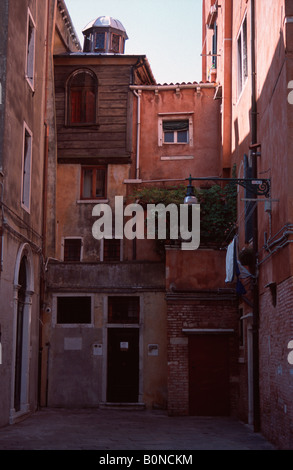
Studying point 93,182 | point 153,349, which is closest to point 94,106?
point 93,182

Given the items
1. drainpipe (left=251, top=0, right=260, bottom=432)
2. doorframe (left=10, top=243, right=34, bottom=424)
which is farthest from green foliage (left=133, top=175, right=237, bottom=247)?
doorframe (left=10, top=243, right=34, bottom=424)

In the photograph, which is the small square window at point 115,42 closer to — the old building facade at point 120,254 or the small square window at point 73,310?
the old building facade at point 120,254

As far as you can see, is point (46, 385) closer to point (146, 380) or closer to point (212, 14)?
point (146, 380)

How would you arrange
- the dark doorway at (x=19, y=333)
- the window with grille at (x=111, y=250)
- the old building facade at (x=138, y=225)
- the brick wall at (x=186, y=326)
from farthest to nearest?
the window with grille at (x=111, y=250), the brick wall at (x=186, y=326), the dark doorway at (x=19, y=333), the old building facade at (x=138, y=225)

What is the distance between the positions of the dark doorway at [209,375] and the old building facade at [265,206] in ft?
2.85

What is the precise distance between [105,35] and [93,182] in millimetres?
7445

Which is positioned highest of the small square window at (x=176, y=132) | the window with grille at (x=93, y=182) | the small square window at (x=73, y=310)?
the small square window at (x=176, y=132)

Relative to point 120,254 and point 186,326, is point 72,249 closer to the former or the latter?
point 120,254

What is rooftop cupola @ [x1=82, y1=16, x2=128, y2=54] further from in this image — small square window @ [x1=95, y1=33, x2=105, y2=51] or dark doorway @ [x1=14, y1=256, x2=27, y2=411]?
dark doorway @ [x1=14, y1=256, x2=27, y2=411]

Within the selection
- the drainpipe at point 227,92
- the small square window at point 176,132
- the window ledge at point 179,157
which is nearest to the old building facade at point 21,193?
the window ledge at point 179,157

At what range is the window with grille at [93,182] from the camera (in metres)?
22.2

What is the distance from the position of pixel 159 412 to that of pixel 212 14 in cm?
1269

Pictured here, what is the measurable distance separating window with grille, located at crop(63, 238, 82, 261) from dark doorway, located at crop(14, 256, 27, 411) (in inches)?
172
